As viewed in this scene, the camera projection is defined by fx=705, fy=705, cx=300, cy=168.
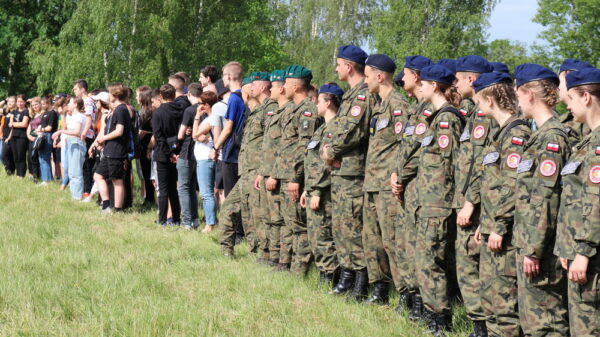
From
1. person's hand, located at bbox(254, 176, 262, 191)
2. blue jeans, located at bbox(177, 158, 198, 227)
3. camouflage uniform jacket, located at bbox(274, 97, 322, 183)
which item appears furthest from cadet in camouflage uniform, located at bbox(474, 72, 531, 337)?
blue jeans, located at bbox(177, 158, 198, 227)

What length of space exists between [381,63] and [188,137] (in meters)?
4.36

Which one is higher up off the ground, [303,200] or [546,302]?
[303,200]

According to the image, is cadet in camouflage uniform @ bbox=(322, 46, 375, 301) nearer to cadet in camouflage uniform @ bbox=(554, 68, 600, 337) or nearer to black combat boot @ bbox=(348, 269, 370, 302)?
black combat boot @ bbox=(348, 269, 370, 302)

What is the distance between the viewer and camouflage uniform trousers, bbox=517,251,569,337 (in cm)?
391

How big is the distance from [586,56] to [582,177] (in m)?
31.9

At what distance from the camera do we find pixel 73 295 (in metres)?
5.67

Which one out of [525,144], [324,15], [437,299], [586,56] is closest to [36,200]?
[437,299]

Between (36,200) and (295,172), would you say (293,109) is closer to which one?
(295,172)

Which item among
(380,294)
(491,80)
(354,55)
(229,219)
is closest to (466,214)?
(491,80)

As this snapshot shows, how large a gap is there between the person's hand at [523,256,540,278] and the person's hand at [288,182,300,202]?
317cm

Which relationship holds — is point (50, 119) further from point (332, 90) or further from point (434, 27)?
point (434, 27)

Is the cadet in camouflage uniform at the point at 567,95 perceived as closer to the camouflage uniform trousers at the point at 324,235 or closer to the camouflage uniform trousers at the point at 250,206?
the camouflage uniform trousers at the point at 324,235

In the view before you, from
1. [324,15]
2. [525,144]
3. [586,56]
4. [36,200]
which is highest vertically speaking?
[324,15]

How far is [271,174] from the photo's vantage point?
7.16 metres
